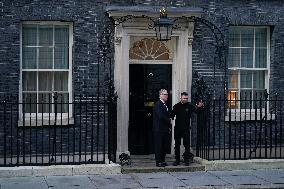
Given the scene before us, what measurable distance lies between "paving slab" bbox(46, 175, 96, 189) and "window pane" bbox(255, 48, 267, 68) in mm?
6317

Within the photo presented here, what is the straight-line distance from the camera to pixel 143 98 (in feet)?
48.8

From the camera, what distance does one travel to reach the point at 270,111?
15.6 m

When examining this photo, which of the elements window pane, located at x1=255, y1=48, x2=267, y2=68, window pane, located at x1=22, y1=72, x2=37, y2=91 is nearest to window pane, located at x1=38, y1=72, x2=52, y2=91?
window pane, located at x1=22, y1=72, x2=37, y2=91

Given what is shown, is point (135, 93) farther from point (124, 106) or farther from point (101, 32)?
point (101, 32)

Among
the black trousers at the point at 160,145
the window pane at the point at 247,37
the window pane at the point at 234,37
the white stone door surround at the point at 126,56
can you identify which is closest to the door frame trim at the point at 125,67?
the white stone door surround at the point at 126,56

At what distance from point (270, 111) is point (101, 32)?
518 cm

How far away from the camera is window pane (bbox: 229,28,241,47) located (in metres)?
15.5

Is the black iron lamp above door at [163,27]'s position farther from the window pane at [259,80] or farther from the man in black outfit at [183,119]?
the window pane at [259,80]

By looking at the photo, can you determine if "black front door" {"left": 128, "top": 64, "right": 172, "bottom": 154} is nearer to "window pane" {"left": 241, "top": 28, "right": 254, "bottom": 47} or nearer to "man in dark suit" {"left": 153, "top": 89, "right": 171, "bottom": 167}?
"man in dark suit" {"left": 153, "top": 89, "right": 171, "bottom": 167}

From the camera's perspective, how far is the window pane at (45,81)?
14.4m

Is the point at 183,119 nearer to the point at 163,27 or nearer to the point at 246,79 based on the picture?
the point at 163,27

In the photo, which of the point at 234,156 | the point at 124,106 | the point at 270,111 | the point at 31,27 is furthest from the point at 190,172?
the point at 31,27

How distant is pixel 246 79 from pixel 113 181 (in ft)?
18.9

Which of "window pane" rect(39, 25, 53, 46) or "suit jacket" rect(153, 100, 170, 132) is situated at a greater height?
"window pane" rect(39, 25, 53, 46)
